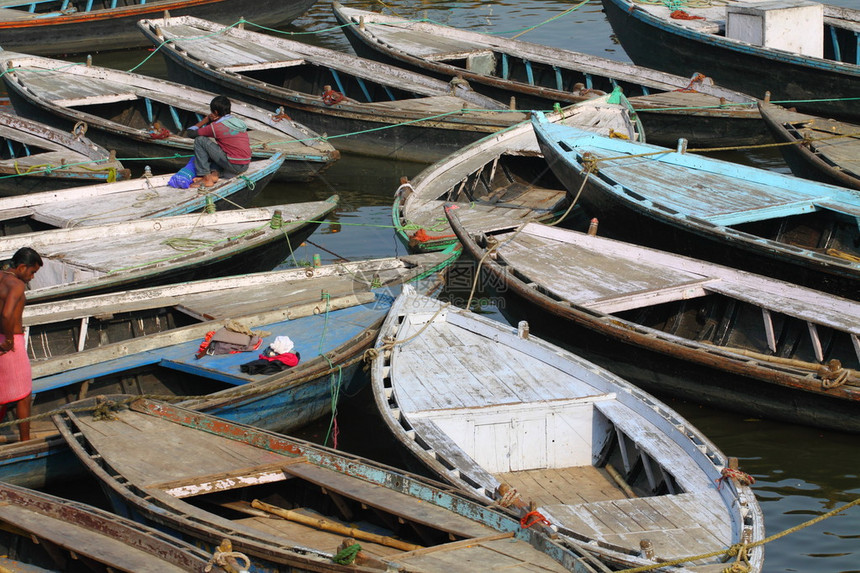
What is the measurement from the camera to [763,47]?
1672 centimetres

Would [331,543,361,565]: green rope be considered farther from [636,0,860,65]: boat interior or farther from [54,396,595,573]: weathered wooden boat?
[636,0,860,65]: boat interior

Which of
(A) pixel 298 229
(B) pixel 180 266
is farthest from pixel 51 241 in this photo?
(A) pixel 298 229

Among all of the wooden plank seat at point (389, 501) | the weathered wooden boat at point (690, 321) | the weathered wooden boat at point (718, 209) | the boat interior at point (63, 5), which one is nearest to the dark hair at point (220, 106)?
the weathered wooden boat at point (690, 321)

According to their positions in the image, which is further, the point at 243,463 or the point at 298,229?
the point at 298,229

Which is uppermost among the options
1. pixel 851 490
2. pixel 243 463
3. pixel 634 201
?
pixel 634 201

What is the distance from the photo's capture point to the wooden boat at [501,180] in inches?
493

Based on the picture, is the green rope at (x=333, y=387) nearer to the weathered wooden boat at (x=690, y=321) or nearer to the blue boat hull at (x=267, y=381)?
the blue boat hull at (x=267, y=381)

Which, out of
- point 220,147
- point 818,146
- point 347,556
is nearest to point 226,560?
point 347,556

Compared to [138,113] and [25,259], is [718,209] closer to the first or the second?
[25,259]

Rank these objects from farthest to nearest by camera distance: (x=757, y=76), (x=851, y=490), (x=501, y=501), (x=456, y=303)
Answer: (x=757, y=76) < (x=456, y=303) < (x=851, y=490) < (x=501, y=501)

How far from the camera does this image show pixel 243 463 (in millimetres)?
7328

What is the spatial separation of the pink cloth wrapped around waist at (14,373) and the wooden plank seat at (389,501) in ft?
8.16

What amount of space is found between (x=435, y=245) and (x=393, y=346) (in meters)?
2.97

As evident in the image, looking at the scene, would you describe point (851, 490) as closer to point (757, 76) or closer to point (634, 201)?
point (634, 201)
